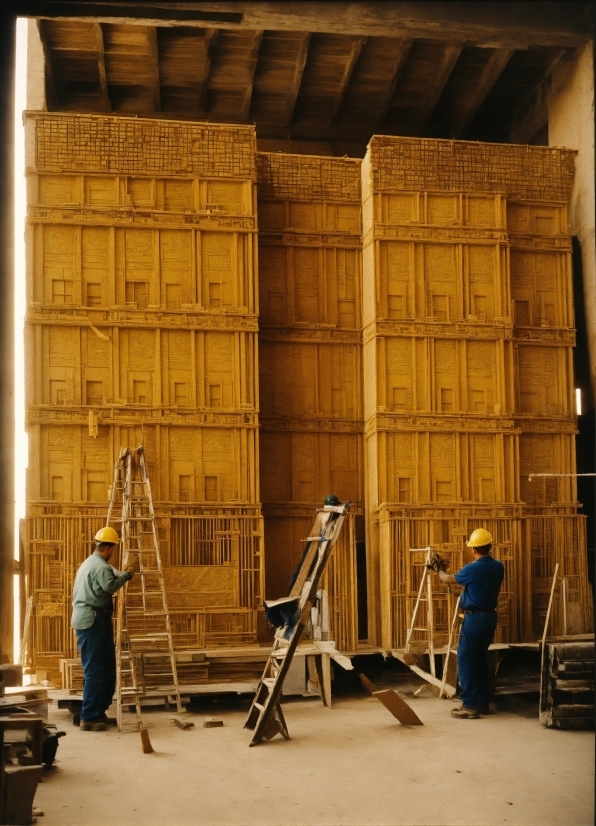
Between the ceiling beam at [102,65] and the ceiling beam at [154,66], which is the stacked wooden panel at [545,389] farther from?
the ceiling beam at [102,65]

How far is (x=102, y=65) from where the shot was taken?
1906 cm

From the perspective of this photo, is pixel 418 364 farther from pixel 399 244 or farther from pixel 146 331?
pixel 146 331

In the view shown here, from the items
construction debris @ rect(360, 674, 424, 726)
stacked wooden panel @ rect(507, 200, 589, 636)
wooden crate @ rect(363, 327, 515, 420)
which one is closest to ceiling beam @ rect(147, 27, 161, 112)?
wooden crate @ rect(363, 327, 515, 420)

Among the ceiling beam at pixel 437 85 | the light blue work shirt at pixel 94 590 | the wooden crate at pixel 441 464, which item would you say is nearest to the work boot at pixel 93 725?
the light blue work shirt at pixel 94 590

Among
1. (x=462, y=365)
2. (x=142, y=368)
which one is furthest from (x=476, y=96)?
(x=142, y=368)

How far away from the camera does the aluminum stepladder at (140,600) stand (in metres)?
13.3

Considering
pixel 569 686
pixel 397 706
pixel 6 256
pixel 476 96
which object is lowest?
pixel 397 706

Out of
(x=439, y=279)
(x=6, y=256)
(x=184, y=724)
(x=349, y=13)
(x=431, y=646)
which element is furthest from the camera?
(x=439, y=279)

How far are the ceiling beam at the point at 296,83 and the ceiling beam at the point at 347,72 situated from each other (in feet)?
2.52

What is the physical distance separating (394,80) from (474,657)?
1142 centimetres

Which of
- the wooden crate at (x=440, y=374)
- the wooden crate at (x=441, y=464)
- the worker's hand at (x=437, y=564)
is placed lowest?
the worker's hand at (x=437, y=564)

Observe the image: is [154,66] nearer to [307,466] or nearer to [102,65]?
[102,65]

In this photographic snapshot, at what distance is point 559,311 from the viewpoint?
17172mm

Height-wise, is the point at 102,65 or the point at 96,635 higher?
the point at 102,65
